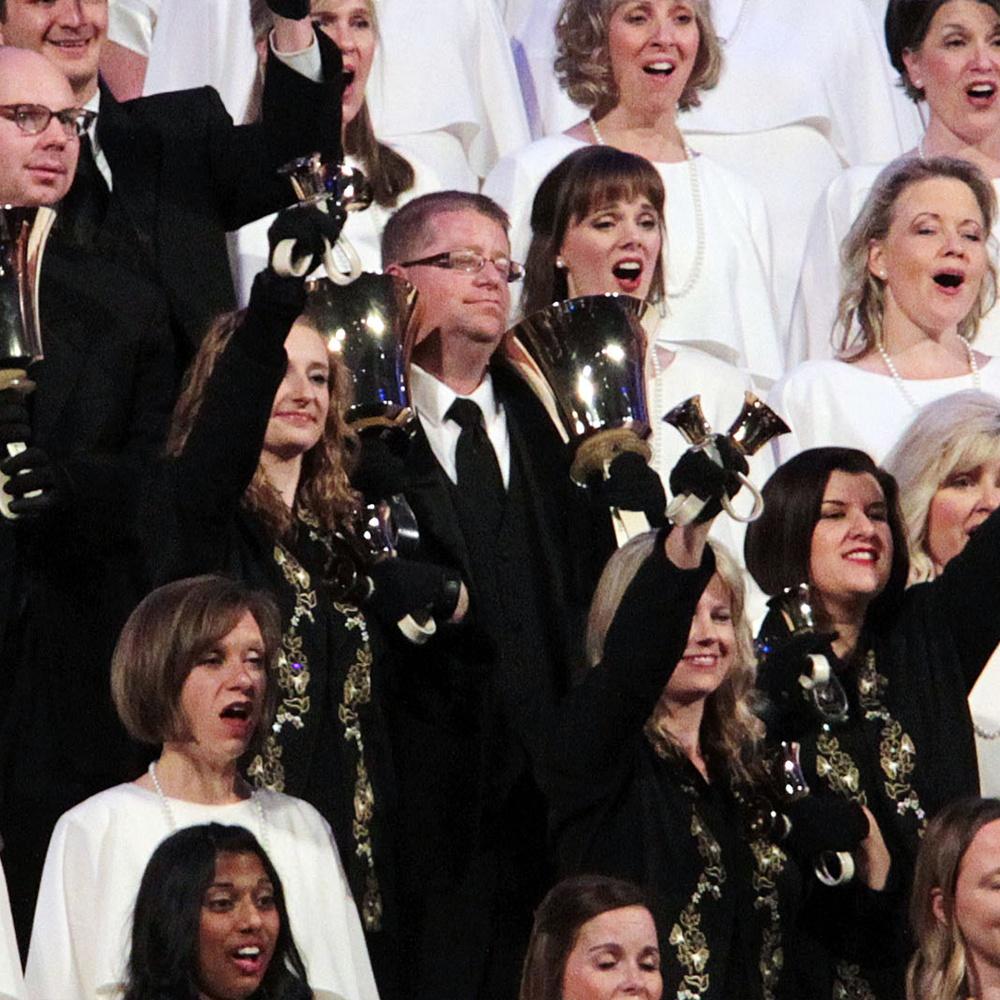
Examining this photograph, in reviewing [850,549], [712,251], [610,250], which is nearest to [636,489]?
[850,549]

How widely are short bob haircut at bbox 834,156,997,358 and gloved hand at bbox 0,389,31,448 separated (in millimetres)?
2191

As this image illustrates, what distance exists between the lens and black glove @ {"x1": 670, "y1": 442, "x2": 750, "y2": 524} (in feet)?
16.9

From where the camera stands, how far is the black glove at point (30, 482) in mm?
5359

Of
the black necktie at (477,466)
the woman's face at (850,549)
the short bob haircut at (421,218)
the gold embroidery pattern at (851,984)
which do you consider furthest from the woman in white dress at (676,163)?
the gold embroidery pattern at (851,984)

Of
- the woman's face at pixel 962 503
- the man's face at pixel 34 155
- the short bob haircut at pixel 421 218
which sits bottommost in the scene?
the woman's face at pixel 962 503

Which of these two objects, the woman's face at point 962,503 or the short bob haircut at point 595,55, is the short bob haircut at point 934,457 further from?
the short bob haircut at point 595,55

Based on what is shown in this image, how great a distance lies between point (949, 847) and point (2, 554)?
1586 millimetres

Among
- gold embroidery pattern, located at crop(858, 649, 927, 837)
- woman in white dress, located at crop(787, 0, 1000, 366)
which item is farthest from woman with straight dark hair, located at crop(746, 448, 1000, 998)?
woman in white dress, located at crop(787, 0, 1000, 366)

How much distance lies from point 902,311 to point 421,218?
1236 millimetres

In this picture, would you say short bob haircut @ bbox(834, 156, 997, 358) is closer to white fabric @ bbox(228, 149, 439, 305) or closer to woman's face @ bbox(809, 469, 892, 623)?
white fabric @ bbox(228, 149, 439, 305)

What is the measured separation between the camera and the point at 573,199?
6570mm

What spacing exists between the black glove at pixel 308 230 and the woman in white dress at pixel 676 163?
6.45ft

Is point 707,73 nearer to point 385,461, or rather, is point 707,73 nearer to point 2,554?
point 385,461

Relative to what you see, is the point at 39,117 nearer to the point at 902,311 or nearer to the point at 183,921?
the point at 183,921
